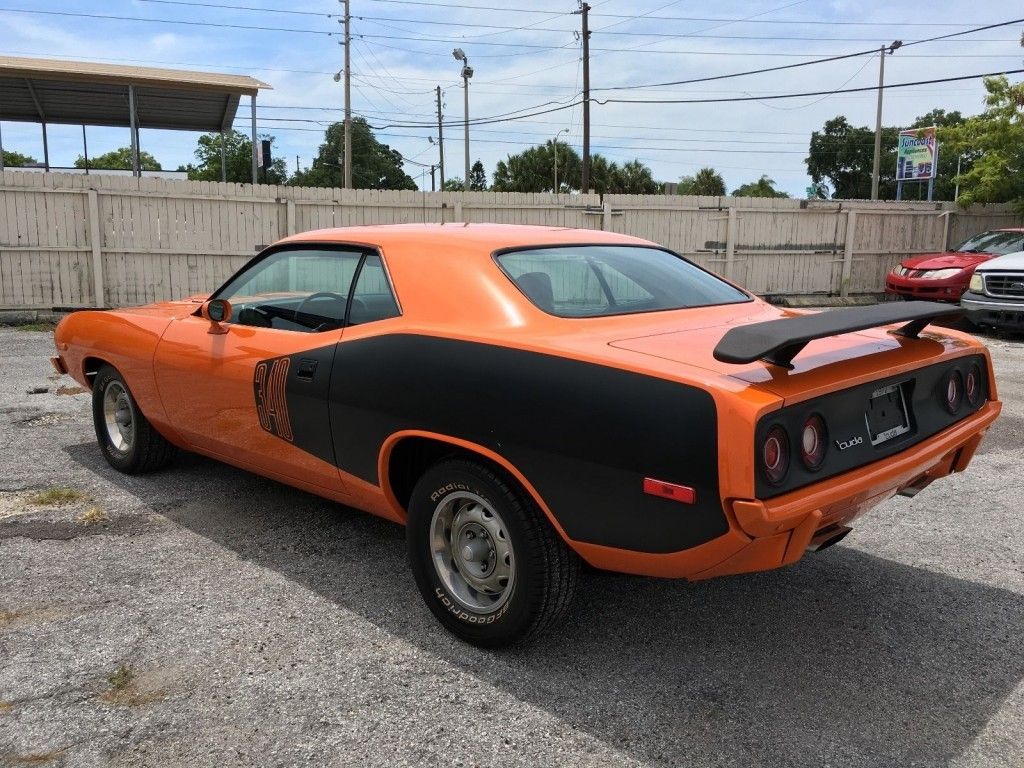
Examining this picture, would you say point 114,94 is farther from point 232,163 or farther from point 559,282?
point 232,163

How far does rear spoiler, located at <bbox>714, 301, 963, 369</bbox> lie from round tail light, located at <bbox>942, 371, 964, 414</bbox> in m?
0.38

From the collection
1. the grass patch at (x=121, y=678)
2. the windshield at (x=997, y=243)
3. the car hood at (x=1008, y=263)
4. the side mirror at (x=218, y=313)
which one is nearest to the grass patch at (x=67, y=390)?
the side mirror at (x=218, y=313)

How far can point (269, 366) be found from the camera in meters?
3.57

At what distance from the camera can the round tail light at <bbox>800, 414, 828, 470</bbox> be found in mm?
2432

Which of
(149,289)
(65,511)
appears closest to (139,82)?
(149,289)

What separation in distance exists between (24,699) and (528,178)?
203ft

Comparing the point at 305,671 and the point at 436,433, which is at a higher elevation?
the point at 436,433

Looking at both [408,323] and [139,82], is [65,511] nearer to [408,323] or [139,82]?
[408,323]

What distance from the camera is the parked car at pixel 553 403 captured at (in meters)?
2.35

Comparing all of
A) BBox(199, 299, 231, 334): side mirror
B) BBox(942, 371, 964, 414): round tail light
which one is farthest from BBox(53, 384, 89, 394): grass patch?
BBox(942, 371, 964, 414): round tail light

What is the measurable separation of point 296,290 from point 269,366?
53 centimetres

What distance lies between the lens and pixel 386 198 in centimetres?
1377

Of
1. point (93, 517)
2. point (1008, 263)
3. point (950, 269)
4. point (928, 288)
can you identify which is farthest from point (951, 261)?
point (93, 517)

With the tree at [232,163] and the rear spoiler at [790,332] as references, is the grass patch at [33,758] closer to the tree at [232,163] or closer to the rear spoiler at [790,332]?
the rear spoiler at [790,332]
